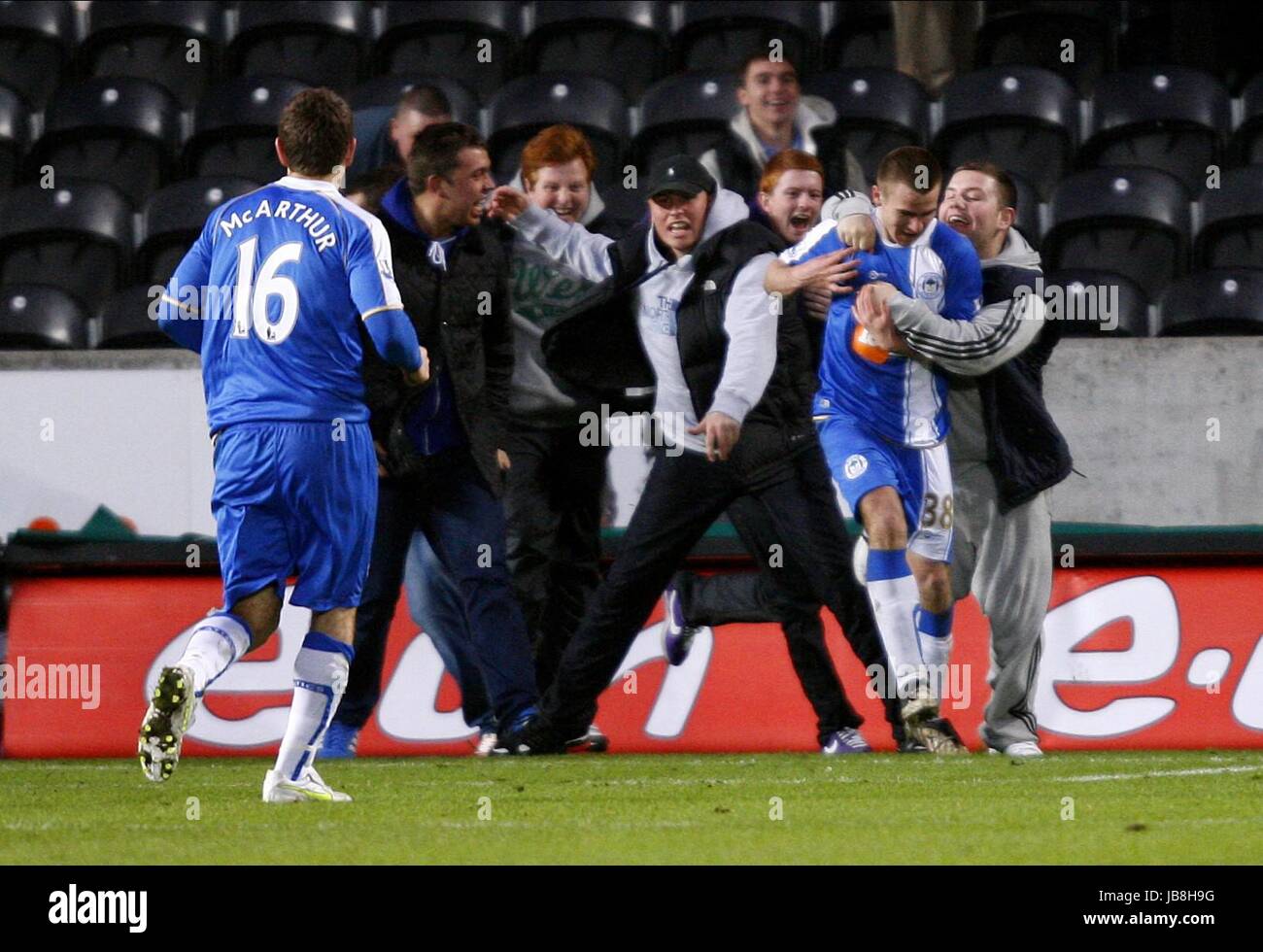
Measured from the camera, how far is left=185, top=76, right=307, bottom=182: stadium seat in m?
11.2

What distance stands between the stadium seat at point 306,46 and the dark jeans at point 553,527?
4765 millimetres

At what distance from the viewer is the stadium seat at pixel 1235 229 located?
33.9 ft

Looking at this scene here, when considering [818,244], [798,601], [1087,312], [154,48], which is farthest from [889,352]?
[154,48]

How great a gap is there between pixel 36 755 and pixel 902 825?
3979mm

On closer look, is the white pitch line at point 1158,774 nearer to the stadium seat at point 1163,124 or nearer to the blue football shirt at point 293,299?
the blue football shirt at point 293,299

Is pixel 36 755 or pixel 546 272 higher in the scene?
pixel 546 272

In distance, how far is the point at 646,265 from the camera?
24.5 ft

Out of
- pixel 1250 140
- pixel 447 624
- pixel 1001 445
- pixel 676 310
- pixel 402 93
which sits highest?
pixel 402 93

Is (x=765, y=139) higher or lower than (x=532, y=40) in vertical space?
lower

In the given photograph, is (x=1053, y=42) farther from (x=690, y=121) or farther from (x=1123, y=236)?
(x=690, y=121)

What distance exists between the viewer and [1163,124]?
36.3ft

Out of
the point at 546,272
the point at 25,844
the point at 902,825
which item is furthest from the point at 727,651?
the point at 25,844

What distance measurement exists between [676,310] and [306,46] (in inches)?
212

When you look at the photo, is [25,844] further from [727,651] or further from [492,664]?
[727,651]
